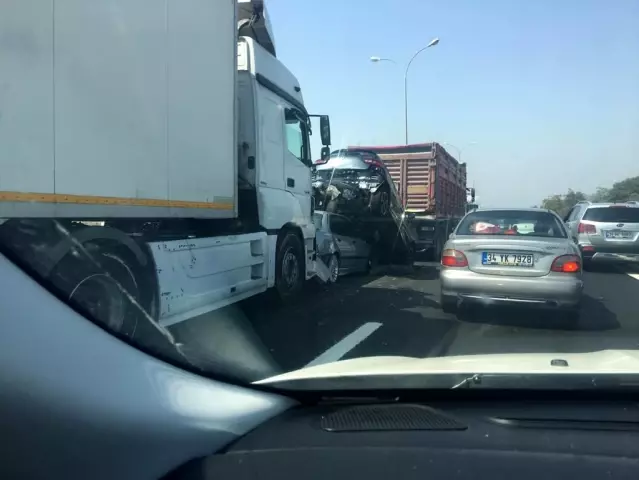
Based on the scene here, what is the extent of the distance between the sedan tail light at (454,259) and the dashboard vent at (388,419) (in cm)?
522

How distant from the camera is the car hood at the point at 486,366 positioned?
2844 millimetres

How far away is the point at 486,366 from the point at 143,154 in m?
3.32

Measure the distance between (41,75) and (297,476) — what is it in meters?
2.94

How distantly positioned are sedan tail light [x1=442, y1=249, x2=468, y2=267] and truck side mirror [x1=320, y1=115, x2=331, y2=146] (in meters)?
2.75

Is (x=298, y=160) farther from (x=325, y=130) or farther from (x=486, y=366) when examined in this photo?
(x=486, y=366)

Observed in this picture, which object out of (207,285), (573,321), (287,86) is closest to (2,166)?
(207,285)

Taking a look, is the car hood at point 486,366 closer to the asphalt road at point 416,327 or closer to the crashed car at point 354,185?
the asphalt road at point 416,327

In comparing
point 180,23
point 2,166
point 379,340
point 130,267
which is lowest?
point 379,340

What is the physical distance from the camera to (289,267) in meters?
9.09

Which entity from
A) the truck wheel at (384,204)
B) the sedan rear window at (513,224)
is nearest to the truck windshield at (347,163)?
the truck wheel at (384,204)

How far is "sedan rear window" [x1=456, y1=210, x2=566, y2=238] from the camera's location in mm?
8094

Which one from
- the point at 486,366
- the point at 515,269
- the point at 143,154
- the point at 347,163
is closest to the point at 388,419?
the point at 486,366

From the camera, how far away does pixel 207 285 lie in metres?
6.50

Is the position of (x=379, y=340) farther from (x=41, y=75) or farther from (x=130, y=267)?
(x=41, y=75)
